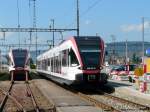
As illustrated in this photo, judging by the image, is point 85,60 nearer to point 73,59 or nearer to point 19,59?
point 73,59

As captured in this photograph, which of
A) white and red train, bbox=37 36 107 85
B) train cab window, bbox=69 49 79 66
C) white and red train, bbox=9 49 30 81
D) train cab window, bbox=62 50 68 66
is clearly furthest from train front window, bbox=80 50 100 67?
white and red train, bbox=9 49 30 81

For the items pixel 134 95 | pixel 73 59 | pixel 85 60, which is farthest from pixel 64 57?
pixel 134 95

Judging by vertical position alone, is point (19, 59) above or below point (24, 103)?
above

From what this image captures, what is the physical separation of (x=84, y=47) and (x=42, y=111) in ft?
33.2

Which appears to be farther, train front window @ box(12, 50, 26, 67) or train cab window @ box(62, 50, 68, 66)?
train front window @ box(12, 50, 26, 67)

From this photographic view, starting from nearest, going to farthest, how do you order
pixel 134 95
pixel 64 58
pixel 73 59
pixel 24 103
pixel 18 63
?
1. pixel 24 103
2. pixel 134 95
3. pixel 73 59
4. pixel 64 58
5. pixel 18 63

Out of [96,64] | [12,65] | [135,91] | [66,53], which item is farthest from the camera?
[12,65]

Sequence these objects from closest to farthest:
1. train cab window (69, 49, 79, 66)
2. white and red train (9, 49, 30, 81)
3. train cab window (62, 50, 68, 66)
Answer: train cab window (69, 49, 79, 66)
train cab window (62, 50, 68, 66)
white and red train (9, 49, 30, 81)

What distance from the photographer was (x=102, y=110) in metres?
17.0

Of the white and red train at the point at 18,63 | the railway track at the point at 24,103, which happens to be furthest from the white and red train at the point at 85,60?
the white and red train at the point at 18,63

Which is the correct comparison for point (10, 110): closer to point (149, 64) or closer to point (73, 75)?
point (73, 75)

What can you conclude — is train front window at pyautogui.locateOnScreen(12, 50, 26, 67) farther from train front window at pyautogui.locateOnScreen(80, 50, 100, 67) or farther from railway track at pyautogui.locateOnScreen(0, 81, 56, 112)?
train front window at pyautogui.locateOnScreen(80, 50, 100, 67)

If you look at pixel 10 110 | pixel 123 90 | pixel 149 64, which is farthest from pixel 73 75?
pixel 10 110

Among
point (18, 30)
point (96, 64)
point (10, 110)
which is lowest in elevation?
point (10, 110)
